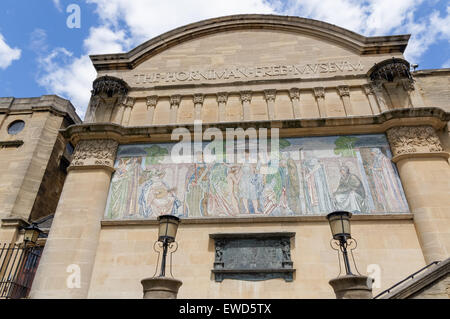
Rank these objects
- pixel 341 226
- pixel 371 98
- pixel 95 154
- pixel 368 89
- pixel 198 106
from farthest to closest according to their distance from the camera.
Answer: pixel 198 106
pixel 368 89
pixel 371 98
pixel 95 154
pixel 341 226

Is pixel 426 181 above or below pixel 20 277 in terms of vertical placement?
above

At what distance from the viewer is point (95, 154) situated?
43.0 feet

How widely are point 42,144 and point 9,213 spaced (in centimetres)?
460

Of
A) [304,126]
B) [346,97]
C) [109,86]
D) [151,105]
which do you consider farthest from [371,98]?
[109,86]

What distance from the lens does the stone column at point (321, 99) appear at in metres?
13.6

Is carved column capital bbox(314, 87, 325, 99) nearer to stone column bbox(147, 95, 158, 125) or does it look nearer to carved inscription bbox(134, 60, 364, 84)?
carved inscription bbox(134, 60, 364, 84)

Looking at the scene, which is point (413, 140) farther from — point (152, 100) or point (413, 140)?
point (152, 100)

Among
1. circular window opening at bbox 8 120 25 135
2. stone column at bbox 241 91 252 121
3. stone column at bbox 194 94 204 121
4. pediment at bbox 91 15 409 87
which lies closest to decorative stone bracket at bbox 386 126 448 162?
pediment at bbox 91 15 409 87

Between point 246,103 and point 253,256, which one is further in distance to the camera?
point 246,103

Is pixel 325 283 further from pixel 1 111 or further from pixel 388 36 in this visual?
pixel 1 111

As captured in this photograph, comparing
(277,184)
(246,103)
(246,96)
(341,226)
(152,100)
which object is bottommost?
(341,226)

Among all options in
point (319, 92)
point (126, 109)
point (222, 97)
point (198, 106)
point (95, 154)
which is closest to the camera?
point (95, 154)

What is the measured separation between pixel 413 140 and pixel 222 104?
320 inches

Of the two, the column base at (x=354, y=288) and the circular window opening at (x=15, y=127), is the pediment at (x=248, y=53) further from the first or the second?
the column base at (x=354, y=288)
